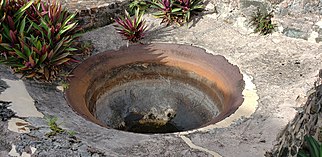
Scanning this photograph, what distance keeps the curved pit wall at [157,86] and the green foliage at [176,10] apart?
0.54m

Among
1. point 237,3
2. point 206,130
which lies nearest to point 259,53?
point 237,3

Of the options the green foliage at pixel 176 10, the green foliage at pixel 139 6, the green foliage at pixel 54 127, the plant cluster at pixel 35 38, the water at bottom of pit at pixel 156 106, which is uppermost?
the green foliage at pixel 176 10

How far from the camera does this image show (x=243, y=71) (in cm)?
540

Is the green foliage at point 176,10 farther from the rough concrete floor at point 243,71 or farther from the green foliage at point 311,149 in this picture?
the green foliage at point 311,149

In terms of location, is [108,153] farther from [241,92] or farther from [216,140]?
[241,92]

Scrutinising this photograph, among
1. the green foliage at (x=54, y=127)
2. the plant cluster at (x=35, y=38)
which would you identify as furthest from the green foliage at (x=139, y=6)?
the green foliage at (x=54, y=127)

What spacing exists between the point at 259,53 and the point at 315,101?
0.96m

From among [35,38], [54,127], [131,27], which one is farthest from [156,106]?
[54,127]

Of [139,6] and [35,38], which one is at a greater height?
[139,6]

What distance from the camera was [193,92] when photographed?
594 centimetres

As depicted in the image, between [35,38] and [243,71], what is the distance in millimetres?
2517

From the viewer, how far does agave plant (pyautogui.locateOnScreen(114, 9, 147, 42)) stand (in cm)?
585

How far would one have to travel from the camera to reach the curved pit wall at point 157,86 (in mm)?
5395

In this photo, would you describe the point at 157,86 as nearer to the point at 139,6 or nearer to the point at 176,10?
the point at 176,10
